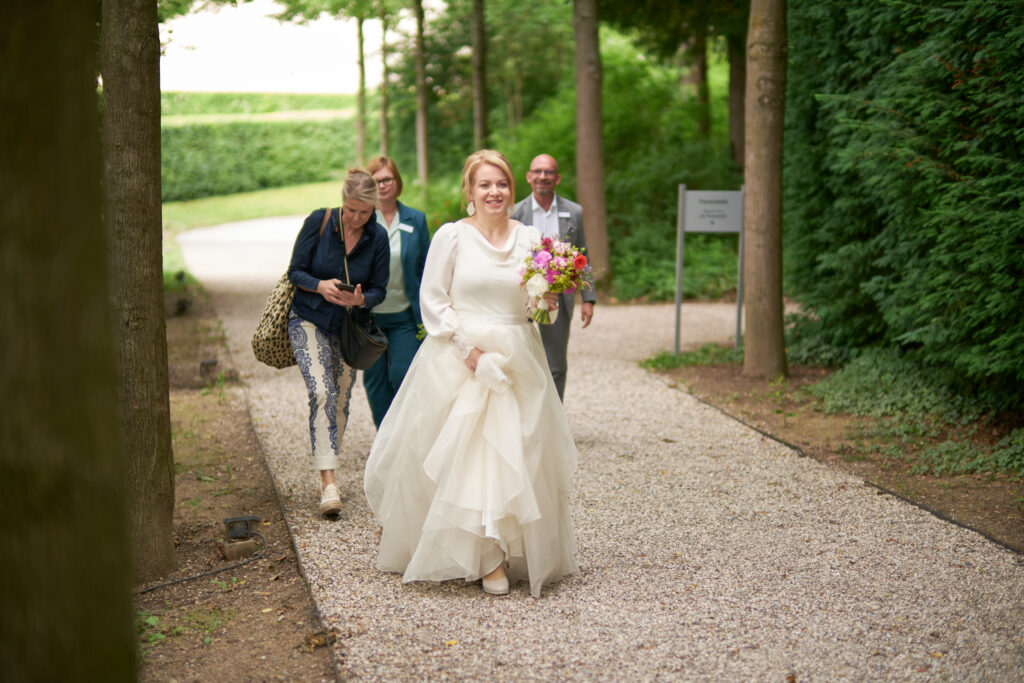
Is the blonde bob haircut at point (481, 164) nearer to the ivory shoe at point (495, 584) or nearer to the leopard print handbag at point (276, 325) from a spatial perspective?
the leopard print handbag at point (276, 325)

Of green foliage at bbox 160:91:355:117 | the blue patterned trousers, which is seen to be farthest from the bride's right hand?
green foliage at bbox 160:91:355:117

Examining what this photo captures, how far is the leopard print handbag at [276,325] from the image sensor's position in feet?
19.7

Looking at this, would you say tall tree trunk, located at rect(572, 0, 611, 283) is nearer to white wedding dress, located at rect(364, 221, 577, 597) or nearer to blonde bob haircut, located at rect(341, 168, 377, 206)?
blonde bob haircut, located at rect(341, 168, 377, 206)

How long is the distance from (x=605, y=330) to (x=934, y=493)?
26.5ft

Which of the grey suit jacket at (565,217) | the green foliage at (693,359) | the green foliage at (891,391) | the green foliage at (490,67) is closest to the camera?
the grey suit jacket at (565,217)

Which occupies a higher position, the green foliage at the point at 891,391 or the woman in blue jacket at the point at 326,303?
the woman in blue jacket at the point at 326,303

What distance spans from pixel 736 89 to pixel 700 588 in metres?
17.7

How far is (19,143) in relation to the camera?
2174mm

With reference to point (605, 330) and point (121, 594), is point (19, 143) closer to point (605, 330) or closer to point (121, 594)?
point (121, 594)

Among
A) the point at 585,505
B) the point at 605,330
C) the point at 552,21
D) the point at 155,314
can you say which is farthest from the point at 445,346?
the point at 552,21

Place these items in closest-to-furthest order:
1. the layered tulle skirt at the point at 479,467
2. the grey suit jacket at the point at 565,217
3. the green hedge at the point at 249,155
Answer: the layered tulle skirt at the point at 479,467, the grey suit jacket at the point at 565,217, the green hedge at the point at 249,155

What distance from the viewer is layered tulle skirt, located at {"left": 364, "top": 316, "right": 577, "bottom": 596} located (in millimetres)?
4633

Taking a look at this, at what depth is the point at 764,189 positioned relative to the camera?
10008 mm

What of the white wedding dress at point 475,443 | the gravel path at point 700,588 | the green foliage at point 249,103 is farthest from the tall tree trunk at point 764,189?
the green foliage at point 249,103
